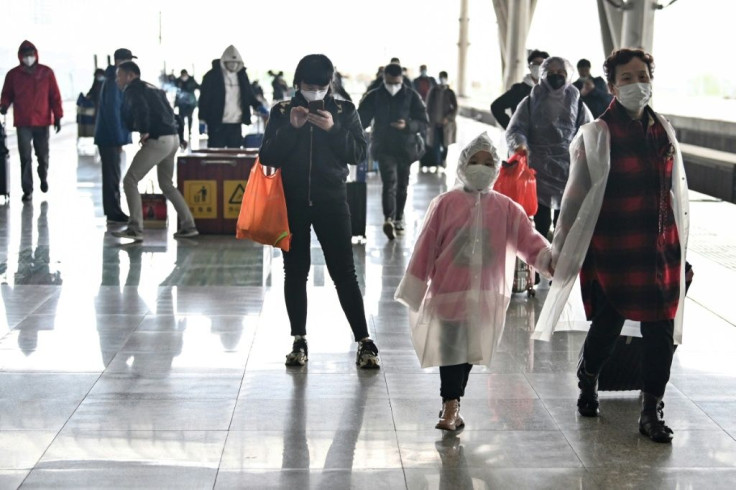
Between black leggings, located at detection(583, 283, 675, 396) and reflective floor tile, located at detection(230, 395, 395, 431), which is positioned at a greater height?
black leggings, located at detection(583, 283, 675, 396)

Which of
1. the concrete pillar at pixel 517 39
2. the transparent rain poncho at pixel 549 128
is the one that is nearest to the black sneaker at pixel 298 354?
the transparent rain poncho at pixel 549 128

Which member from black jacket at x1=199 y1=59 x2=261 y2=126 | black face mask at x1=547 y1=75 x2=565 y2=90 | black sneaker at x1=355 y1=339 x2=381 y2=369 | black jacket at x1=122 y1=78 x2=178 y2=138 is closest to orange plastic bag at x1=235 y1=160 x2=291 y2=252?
black sneaker at x1=355 y1=339 x2=381 y2=369

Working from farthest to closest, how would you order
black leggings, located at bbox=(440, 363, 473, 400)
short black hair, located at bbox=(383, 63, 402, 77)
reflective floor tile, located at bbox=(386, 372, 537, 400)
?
short black hair, located at bbox=(383, 63, 402, 77), reflective floor tile, located at bbox=(386, 372, 537, 400), black leggings, located at bbox=(440, 363, 473, 400)

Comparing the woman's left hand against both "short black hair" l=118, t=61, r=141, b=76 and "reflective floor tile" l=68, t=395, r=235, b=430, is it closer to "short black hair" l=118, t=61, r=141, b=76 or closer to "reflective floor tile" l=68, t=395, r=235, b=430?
"reflective floor tile" l=68, t=395, r=235, b=430

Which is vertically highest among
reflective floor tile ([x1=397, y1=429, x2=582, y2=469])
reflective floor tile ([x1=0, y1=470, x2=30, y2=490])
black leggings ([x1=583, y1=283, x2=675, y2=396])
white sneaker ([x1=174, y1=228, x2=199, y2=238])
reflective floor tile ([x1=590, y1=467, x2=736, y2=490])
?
black leggings ([x1=583, y1=283, x2=675, y2=396])

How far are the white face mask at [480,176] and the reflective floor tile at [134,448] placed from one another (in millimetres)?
1442

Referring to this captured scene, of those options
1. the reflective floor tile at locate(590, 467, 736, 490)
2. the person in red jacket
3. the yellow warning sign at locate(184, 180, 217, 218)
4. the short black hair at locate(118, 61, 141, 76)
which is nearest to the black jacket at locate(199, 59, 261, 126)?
the yellow warning sign at locate(184, 180, 217, 218)

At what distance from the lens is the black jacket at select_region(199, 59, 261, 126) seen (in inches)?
475

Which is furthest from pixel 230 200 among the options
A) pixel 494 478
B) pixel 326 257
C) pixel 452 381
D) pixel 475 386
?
pixel 494 478

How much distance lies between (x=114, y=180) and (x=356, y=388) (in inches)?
256

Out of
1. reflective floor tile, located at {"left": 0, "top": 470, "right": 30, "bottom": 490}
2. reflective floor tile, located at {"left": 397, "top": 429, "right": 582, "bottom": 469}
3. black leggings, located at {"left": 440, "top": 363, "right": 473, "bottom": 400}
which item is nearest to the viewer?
reflective floor tile, located at {"left": 0, "top": 470, "right": 30, "bottom": 490}

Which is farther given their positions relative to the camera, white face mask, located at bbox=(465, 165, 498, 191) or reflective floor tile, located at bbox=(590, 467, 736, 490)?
white face mask, located at bbox=(465, 165, 498, 191)

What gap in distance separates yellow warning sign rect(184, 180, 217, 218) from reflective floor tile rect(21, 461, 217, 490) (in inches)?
257

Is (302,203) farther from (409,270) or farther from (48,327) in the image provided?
(48,327)
